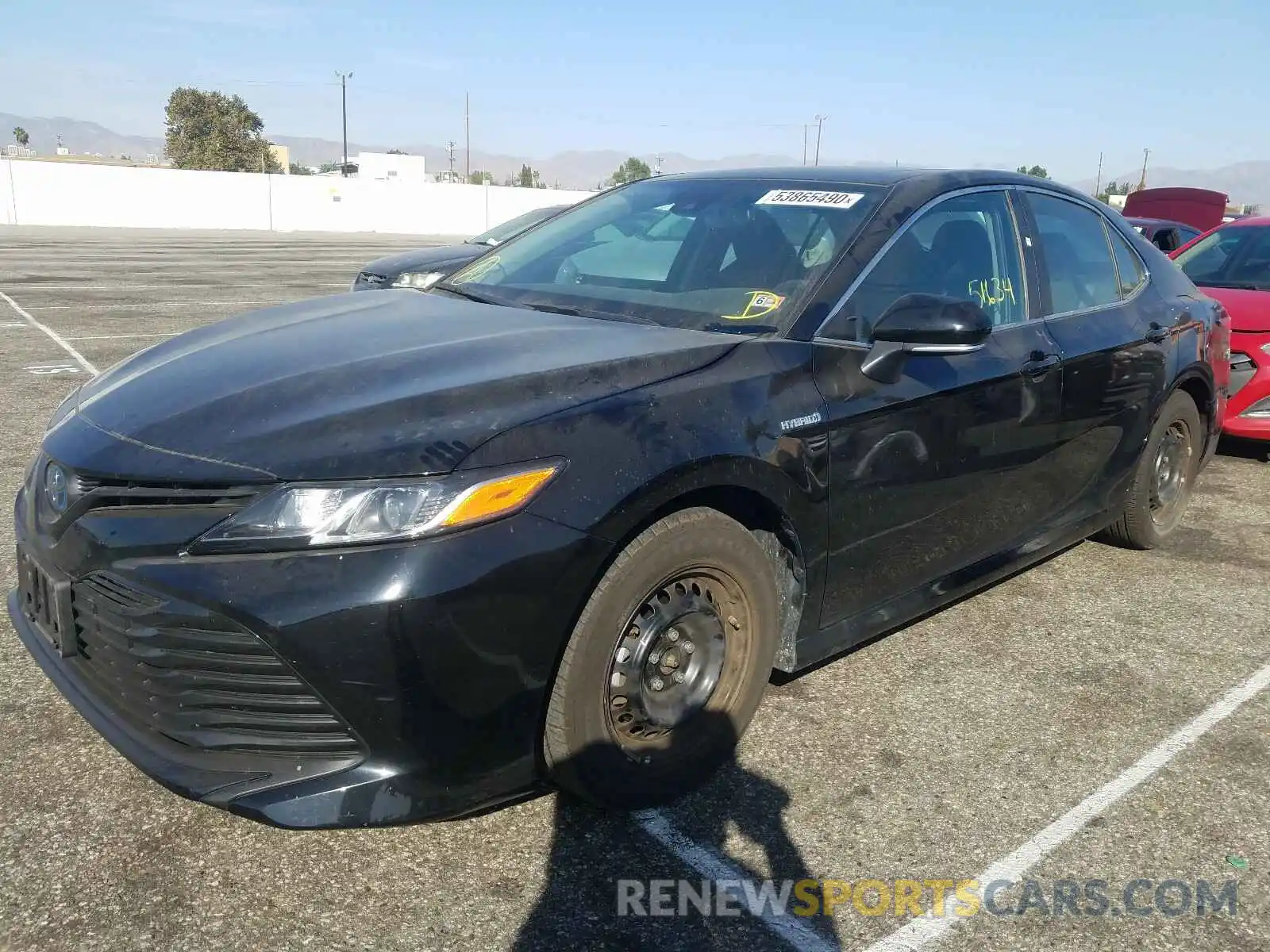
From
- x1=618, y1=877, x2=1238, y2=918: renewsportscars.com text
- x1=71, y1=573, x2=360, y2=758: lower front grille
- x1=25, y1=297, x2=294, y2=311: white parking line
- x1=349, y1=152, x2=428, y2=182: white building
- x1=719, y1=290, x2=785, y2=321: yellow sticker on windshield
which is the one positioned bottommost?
x1=618, y1=877, x2=1238, y2=918: renewsportscars.com text

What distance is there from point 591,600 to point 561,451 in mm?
338

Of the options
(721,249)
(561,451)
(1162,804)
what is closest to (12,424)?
(721,249)

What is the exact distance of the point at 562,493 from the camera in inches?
87.7

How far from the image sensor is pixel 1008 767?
294cm

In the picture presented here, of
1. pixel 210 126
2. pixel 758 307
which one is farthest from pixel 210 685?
pixel 210 126

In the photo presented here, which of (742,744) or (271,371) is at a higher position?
(271,371)

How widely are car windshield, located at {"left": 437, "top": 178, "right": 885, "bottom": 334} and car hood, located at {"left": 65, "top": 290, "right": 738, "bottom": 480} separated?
195mm

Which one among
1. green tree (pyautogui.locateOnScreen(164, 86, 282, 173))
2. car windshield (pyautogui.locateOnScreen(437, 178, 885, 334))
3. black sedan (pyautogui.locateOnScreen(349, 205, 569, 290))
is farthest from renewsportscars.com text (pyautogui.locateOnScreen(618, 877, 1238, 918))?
green tree (pyautogui.locateOnScreen(164, 86, 282, 173))

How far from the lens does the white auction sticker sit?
129 inches

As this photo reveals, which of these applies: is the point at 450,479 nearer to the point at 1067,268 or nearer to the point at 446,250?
the point at 1067,268

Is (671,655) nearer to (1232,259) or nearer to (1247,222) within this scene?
(1232,259)

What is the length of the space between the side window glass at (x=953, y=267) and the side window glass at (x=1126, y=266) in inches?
33.4

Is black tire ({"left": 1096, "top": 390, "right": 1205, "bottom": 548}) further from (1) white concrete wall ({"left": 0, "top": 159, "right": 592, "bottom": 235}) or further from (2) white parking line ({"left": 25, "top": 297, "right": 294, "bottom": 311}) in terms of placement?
(1) white concrete wall ({"left": 0, "top": 159, "right": 592, "bottom": 235})

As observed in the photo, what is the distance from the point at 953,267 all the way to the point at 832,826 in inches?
72.5
